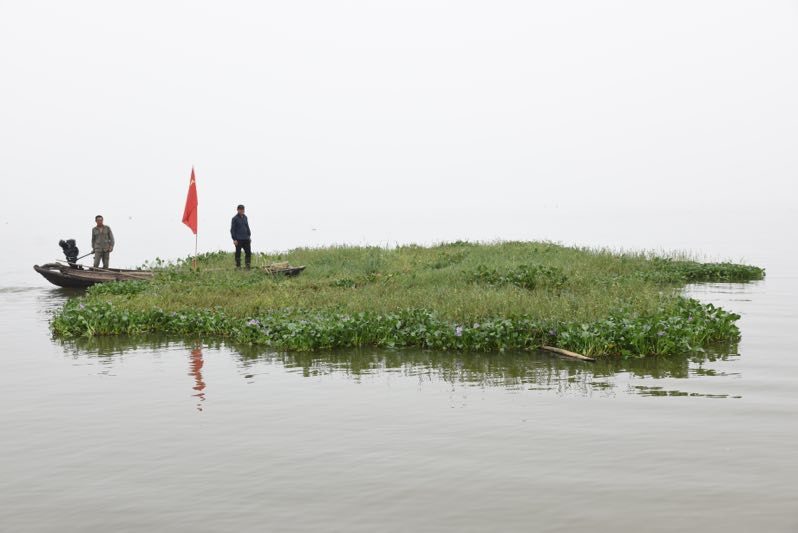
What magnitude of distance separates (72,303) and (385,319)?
27.5 ft

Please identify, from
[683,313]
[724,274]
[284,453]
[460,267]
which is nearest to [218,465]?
[284,453]

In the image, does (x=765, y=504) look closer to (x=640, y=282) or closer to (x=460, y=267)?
(x=640, y=282)

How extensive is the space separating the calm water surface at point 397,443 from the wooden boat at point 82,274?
11440mm

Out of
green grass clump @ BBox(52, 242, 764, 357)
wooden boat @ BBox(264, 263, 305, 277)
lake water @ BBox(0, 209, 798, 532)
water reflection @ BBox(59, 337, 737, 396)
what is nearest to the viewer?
lake water @ BBox(0, 209, 798, 532)

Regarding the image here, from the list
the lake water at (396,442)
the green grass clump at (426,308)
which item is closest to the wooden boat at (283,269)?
the green grass clump at (426,308)

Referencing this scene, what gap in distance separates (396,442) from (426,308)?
Result: 23.9 ft

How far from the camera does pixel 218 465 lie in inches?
325

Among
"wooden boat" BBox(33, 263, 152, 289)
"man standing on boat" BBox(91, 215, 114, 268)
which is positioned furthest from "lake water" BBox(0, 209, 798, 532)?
"man standing on boat" BBox(91, 215, 114, 268)

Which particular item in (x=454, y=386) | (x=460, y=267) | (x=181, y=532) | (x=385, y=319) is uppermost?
(x=460, y=267)

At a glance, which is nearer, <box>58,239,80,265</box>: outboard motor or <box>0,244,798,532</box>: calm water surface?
<box>0,244,798,532</box>: calm water surface

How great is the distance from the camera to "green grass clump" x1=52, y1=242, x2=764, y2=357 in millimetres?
14227

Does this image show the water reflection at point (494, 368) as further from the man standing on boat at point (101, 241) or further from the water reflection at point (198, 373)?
the man standing on boat at point (101, 241)

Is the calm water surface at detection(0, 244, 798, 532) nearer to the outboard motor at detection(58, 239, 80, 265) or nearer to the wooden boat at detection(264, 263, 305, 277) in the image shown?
the wooden boat at detection(264, 263, 305, 277)

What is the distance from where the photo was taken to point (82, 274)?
87.0 ft
